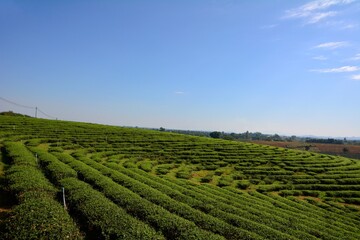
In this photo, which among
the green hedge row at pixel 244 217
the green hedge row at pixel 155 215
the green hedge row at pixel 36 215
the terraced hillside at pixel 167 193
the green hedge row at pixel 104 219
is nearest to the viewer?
the green hedge row at pixel 36 215

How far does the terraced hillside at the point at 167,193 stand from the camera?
12.2 metres

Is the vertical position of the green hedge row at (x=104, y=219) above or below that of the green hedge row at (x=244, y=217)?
above

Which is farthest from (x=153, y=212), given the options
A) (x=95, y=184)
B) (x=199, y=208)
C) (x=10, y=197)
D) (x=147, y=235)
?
(x=10, y=197)

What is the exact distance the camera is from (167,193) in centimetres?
1956

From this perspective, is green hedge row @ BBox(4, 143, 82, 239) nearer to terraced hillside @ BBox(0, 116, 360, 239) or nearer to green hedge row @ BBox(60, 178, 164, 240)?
terraced hillside @ BBox(0, 116, 360, 239)

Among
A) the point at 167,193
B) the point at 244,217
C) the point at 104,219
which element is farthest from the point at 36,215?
the point at 244,217

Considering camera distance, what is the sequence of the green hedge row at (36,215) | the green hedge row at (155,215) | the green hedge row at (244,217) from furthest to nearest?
the green hedge row at (244,217), the green hedge row at (155,215), the green hedge row at (36,215)

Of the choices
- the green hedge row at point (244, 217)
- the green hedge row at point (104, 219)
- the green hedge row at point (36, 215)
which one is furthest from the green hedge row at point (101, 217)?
the green hedge row at point (244, 217)

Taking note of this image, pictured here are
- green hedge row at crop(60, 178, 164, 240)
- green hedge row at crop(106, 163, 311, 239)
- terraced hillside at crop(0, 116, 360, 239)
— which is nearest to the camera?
green hedge row at crop(60, 178, 164, 240)

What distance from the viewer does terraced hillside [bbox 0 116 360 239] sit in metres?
12.2

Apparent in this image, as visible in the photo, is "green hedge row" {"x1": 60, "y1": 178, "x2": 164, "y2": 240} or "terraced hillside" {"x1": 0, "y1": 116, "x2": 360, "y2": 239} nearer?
"green hedge row" {"x1": 60, "y1": 178, "x2": 164, "y2": 240}

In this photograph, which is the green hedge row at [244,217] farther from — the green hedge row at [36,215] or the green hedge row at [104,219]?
the green hedge row at [36,215]

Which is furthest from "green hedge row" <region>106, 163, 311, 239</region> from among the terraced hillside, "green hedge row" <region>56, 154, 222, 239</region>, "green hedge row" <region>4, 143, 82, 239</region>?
"green hedge row" <region>4, 143, 82, 239</region>

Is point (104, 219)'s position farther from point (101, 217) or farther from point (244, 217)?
point (244, 217)
